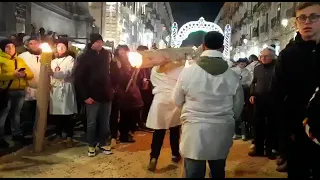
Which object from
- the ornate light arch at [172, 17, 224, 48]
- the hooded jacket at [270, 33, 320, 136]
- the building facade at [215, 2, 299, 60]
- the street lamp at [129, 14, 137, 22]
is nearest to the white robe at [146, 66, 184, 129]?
the hooded jacket at [270, 33, 320, 136]

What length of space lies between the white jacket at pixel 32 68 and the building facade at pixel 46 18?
4.31 meters

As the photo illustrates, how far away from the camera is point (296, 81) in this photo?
3268mm

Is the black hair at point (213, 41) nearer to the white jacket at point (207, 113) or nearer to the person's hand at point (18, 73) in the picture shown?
the white jacket at point (207, 113)

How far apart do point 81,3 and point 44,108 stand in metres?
14.2

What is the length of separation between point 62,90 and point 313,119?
5.33 m

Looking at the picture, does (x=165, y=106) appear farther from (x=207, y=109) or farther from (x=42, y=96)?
(x=42, y=96)

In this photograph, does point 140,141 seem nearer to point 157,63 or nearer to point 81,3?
point 157,63

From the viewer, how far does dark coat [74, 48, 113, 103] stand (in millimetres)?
6461

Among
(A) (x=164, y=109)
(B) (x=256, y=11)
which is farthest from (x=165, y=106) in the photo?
(B) (x=256, y=11)

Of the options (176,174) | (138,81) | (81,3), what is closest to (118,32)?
(81,3)

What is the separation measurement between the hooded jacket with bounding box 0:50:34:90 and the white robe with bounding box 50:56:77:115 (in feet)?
1.57

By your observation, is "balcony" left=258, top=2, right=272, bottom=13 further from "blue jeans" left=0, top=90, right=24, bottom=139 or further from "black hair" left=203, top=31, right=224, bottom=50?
"black hair" left=203, top=31, right=224, bottom=50

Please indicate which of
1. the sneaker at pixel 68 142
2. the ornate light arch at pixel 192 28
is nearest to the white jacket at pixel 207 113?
the sneaker at pixel 68 142

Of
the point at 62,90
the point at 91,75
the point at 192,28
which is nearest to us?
the point at 91,75
